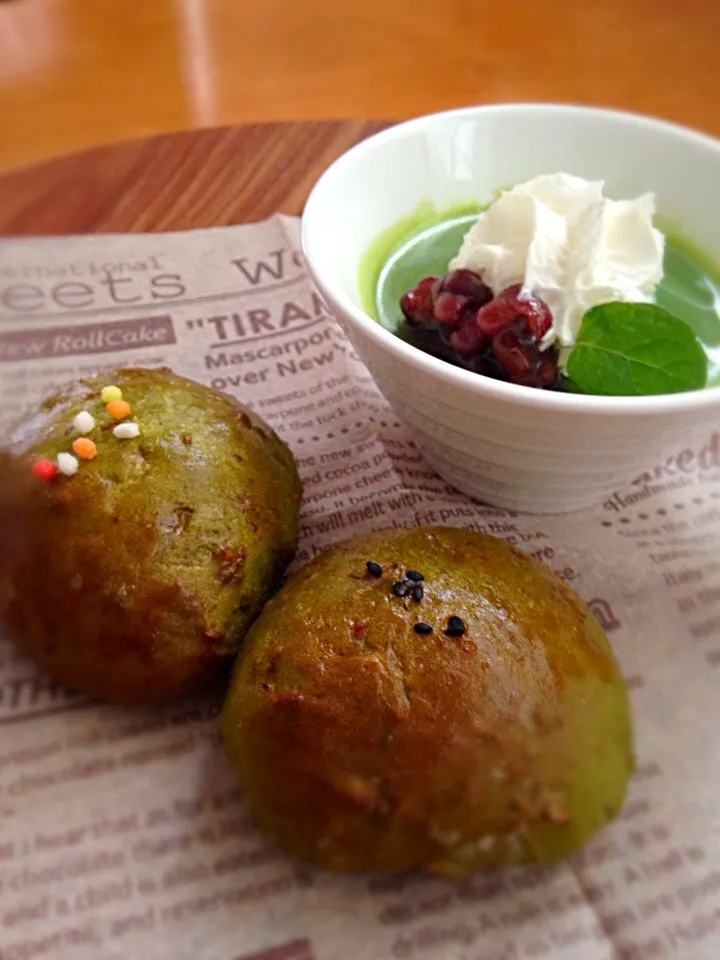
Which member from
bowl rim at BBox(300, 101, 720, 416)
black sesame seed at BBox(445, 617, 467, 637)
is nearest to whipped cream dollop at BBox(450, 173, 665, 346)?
bowl rim at BBox(300, 101, 720, 416)

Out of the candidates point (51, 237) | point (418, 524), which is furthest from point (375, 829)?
point (51, 237)

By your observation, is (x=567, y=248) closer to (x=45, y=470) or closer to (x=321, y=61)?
(x=45, y=470)

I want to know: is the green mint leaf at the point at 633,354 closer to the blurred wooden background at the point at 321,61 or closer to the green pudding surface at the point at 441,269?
the green pudding surface at the point at 441,269

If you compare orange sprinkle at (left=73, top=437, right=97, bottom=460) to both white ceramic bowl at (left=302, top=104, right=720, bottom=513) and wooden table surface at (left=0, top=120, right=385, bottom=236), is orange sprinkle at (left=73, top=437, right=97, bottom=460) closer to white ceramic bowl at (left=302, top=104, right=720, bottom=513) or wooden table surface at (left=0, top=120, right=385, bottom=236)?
white ceramic bowl at (left=302, top=104, right=720, bottom=513)

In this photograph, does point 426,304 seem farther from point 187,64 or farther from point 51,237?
point 187,64

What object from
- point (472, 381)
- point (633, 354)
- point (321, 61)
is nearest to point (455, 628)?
point (472, 381)

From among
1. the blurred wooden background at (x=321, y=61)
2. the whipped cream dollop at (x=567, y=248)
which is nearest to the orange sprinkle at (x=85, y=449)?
the whipped cream dollop at (x=567, y=248)
